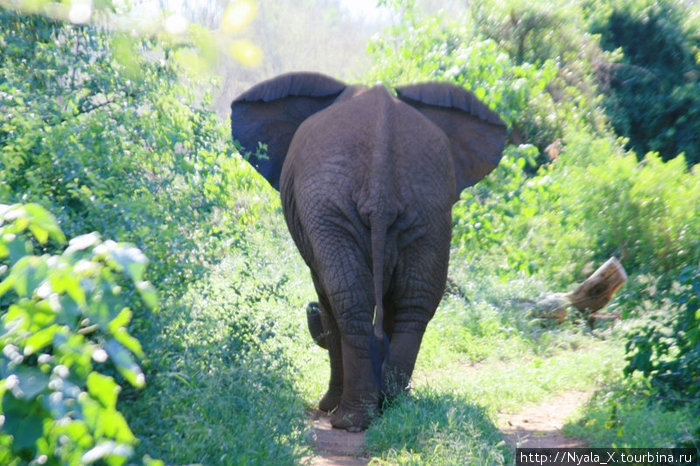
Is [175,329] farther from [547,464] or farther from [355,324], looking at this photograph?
[547,464]

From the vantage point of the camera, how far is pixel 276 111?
7.66 m

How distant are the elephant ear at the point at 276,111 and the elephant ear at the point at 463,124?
65 cm

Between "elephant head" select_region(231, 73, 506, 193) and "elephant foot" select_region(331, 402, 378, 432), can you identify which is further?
"elephant head" select_region(231, 73, 506, 193)

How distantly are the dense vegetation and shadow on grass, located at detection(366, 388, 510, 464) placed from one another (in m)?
0.02

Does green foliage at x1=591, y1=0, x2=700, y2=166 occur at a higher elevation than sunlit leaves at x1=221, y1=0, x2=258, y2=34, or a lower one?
higher

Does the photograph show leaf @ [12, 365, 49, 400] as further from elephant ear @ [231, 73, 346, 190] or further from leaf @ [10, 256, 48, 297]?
elephant ear @ [231, 73, 346, 190]

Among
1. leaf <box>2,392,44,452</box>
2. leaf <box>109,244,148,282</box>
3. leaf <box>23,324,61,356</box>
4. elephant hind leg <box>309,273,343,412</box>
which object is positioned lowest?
leaf <box>2,392,44,452</box>

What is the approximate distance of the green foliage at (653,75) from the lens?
1966 centimetres

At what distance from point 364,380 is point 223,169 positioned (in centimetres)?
270

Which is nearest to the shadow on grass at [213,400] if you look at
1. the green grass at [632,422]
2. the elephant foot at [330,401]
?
the elephant foot at [330,401]

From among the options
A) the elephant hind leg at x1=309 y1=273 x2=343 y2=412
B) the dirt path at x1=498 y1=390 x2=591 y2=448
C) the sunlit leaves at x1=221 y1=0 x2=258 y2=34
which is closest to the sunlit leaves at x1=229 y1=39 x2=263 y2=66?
the sunlit leaves at x1=221 y1=0 x2=258 y2=34

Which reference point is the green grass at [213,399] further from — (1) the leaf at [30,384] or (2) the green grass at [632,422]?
(1) the leaf at [30,384]

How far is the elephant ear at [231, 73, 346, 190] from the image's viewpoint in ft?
24.7

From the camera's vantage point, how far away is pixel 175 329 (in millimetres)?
4824
